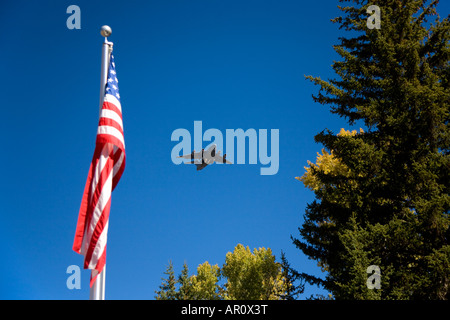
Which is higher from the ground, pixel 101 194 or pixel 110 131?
pixel 110 131

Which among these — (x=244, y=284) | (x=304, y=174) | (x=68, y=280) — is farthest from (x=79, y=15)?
(x=244, y=284)

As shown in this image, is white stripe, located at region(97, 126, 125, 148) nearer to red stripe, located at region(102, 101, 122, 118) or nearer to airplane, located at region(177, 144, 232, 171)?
red stripe, located at region(102, 101, 122, 118)

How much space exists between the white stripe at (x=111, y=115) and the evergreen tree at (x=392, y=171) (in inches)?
318

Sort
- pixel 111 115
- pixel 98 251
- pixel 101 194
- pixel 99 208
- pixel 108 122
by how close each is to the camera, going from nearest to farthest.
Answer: pixel 98 251
pixel 99 208
pixel 101 194
pixel 108 122
pixel 111 115

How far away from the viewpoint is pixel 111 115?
8.67 meters

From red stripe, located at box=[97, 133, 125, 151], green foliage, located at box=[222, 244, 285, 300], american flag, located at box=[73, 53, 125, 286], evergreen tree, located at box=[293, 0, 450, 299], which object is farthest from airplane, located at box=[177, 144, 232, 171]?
red stripe, located at box=[97, 133, 125, 151]

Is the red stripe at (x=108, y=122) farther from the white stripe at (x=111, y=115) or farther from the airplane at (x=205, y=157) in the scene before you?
the airplane at (x=205, y=157)

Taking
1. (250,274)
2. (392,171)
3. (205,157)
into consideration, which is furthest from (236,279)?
(392,171)

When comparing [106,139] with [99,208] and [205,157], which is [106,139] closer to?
[99,208]

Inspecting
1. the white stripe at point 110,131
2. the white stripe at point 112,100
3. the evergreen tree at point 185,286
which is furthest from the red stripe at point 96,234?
the evergreen tree at point 185,286

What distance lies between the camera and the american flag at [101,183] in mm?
7820

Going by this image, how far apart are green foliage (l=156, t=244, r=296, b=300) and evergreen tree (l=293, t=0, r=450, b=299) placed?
1126 cm

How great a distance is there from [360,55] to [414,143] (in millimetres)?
6170

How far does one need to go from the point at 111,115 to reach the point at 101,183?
4.43 feet
